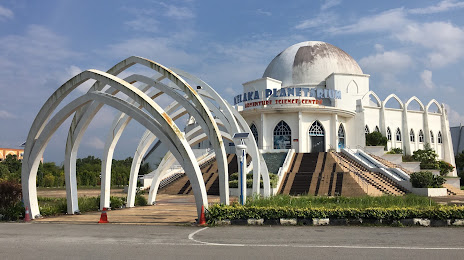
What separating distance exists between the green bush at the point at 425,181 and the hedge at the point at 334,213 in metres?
17.7

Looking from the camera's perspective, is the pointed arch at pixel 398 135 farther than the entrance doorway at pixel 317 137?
Yes

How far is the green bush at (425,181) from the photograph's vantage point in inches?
1219

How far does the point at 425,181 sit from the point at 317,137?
53.6 ft

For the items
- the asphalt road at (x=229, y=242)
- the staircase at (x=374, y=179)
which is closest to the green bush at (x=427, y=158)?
the staircase at (x=374, y=179)

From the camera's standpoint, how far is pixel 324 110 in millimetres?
44562

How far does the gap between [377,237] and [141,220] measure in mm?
9146

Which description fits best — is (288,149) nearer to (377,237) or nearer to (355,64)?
(355,64)

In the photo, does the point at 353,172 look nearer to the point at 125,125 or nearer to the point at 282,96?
the point at 282,96

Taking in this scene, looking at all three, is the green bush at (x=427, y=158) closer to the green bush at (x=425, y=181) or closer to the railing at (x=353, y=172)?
the railing at (x=353, y=172)

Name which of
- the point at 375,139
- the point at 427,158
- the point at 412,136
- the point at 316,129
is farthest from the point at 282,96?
the point at 412,136

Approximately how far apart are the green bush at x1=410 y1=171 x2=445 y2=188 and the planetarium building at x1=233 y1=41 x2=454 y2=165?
46.6 ft

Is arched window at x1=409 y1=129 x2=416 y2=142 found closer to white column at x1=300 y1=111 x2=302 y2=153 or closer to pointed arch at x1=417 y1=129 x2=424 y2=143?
pointed arch at x1=417 y1=129 x2=424 y2=143

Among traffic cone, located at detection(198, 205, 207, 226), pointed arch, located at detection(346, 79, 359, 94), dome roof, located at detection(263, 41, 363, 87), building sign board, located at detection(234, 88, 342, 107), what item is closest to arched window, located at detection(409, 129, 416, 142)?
pointed arch, located at detection(346, 79, 359, 94)

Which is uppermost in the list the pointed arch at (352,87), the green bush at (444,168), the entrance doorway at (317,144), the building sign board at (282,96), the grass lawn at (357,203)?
the pointed arch at (352,87)
